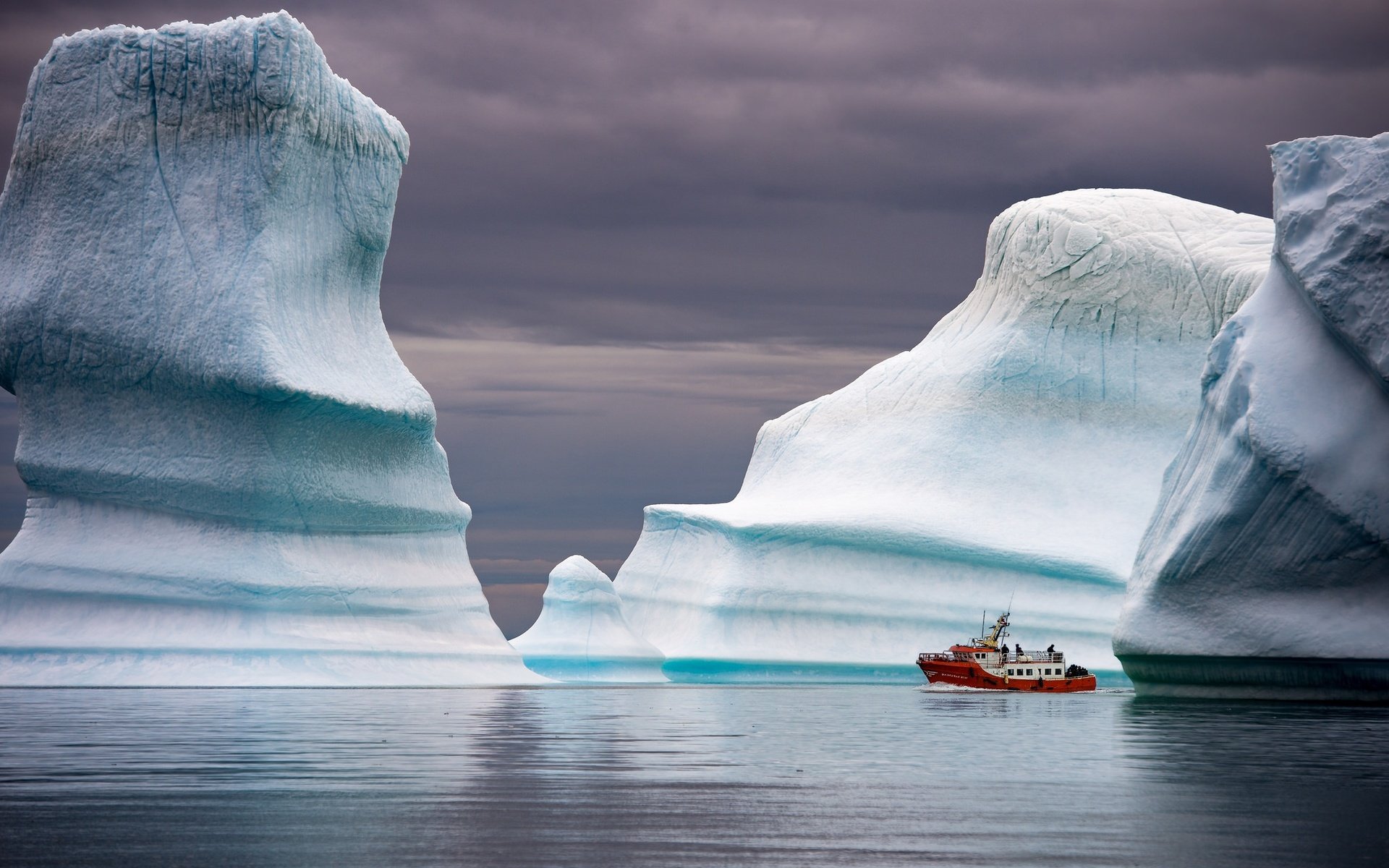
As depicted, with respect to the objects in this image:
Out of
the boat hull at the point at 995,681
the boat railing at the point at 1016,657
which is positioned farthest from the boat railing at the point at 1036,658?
the boat hull at the point at 995,681

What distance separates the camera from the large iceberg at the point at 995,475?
134ft

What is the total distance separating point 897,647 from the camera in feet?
134

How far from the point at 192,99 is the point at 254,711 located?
1326cm

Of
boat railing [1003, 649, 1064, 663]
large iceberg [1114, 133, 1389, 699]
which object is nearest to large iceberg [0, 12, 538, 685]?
boat railing [1003, 649, 1064, 663]

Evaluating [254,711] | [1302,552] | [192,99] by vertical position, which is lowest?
[254,711]

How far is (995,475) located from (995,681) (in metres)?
10.4

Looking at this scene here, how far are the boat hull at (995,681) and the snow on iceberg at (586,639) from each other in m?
9.42

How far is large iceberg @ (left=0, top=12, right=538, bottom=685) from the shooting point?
27609 millimetres

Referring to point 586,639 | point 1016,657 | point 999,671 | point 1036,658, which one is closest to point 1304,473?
point 999,671

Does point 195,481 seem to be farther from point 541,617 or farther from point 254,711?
point 541,617

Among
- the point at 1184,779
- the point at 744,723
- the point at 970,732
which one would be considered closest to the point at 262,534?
the point at 744,723

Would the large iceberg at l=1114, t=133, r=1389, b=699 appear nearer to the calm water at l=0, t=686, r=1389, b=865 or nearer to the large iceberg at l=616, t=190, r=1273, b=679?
the calm water at l=0, t=686, r=1389, b=865

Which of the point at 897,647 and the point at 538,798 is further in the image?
the point at 897,647

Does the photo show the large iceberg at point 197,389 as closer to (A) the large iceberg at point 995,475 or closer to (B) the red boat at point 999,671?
(B) the red boat at point 999,671
